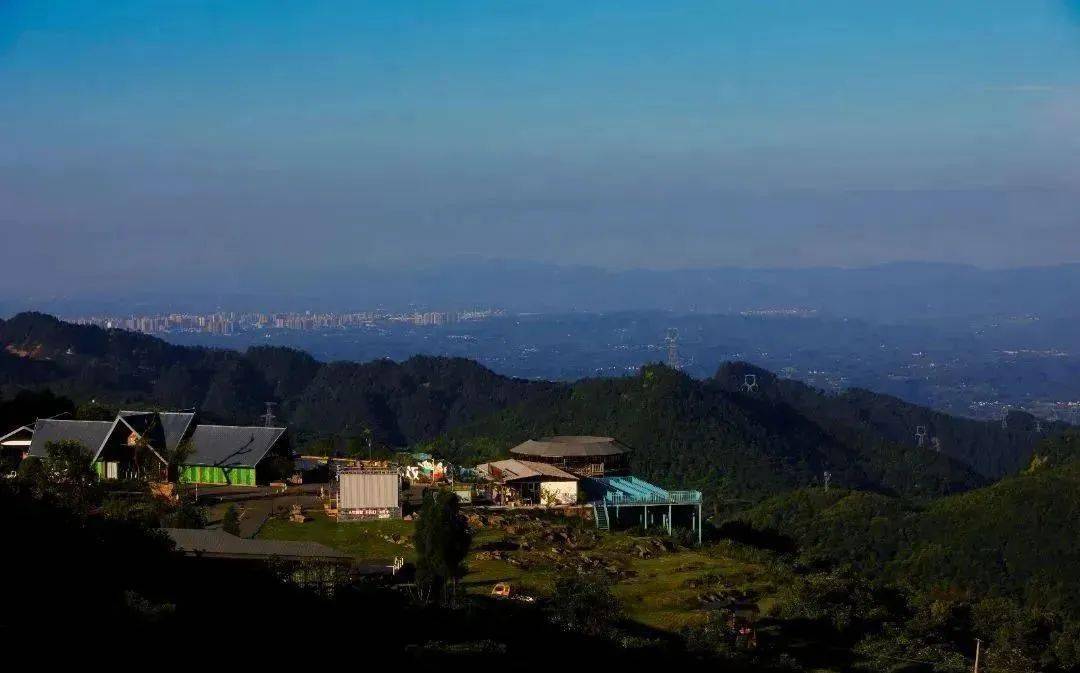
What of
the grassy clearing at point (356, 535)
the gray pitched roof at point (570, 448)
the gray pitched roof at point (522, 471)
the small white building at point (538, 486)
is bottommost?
the grassy clearing at point (356, 535)

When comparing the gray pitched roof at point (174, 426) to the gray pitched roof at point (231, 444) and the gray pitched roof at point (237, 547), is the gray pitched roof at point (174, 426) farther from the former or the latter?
the gray pitched roof at point (237, 547)

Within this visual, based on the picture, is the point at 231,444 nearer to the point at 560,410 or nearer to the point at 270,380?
the point at 560,410

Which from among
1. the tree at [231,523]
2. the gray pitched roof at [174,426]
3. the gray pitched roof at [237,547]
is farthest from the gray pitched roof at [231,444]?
the gray pitched roof at [237,547]

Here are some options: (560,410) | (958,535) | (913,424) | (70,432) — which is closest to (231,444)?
(70,432)

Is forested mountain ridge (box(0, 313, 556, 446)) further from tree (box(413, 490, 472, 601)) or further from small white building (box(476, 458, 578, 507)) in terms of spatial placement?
tree (box(413, 490, 472, 601))

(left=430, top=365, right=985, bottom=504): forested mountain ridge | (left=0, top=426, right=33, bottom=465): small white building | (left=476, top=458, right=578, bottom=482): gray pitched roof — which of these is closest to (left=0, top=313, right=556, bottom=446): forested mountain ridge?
(left=430, top=365, right=985, bottom=504): forested mountain ridge

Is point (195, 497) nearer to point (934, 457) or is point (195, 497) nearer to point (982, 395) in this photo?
point (934, 457)
